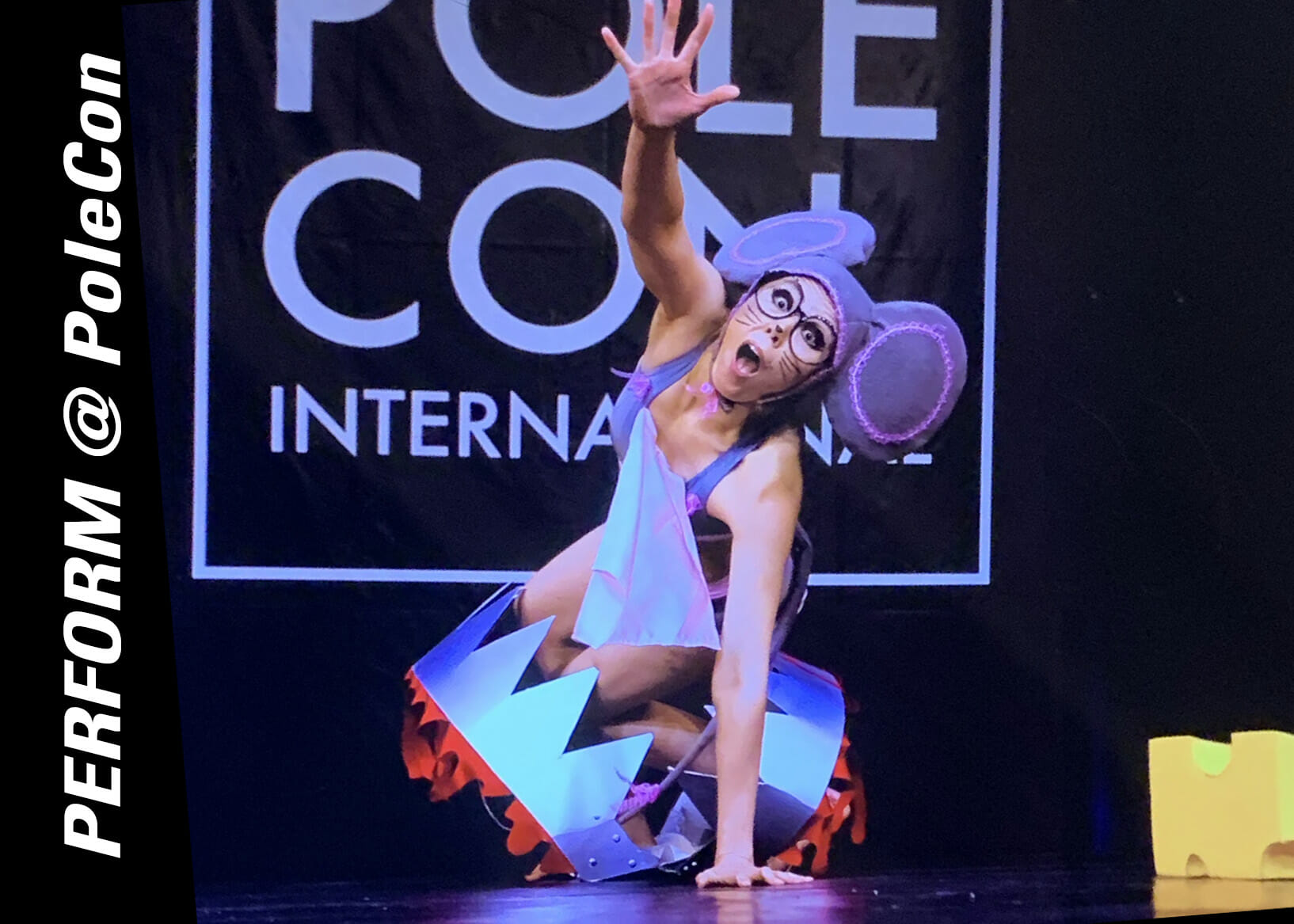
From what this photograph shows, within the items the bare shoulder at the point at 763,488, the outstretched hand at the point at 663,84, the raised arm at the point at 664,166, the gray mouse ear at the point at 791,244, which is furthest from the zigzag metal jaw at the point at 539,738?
the outstretched hand at the point at 663,84

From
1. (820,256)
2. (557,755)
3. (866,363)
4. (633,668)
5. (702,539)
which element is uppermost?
(820,256)

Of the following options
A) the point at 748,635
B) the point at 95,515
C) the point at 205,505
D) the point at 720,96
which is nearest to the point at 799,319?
the point at 720,96

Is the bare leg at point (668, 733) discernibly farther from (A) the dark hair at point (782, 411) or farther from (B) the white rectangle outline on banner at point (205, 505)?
(A) the dark hair at point (782, 411)

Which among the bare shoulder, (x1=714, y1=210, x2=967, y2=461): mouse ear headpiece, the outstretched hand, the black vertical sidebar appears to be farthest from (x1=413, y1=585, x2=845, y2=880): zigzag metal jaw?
the outstretched hand

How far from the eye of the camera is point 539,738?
3203mm

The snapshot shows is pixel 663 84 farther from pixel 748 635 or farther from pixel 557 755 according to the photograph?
pixel 557 755

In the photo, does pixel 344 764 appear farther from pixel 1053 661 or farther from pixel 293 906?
pixel 1053 661

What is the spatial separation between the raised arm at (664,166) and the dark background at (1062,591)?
75cm

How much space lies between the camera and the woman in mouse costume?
3.20m

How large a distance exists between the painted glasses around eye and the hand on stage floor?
116cm

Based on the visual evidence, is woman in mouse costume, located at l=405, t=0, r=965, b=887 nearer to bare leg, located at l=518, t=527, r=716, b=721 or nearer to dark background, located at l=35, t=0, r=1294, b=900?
bare leg, located at l=518, t=527, r=716, b=721

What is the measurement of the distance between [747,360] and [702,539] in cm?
43

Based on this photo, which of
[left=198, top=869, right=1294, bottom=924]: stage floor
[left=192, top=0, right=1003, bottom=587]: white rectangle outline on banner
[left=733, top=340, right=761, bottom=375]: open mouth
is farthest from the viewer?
[left=733, top=340, right=761, bottom=375]: open mouth

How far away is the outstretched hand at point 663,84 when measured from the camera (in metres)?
3.17
